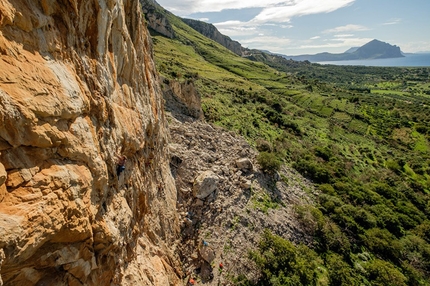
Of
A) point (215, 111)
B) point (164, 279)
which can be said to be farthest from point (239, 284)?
point (215, 111)

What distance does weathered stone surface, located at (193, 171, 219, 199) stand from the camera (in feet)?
87.4

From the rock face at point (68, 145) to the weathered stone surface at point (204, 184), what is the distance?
10560 mm

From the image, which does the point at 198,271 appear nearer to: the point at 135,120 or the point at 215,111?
the point at 135,120

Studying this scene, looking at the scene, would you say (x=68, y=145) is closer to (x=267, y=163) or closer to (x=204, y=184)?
(x=204, y=184)

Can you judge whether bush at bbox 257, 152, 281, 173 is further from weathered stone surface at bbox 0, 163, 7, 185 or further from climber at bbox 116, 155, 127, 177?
weathered stone surface at bbox 0, 163, 7, 185

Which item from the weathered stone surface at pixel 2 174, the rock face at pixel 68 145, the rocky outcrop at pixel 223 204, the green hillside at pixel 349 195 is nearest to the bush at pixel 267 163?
the rocky outcrop at pixel 223 204

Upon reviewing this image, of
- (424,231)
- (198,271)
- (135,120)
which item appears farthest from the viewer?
(424,231)

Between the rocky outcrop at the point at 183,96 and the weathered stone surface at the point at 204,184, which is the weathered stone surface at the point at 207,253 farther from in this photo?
the rocky outcrop at the point at 183,96

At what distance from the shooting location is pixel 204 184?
1060 inches

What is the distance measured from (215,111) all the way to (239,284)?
38.0 metres

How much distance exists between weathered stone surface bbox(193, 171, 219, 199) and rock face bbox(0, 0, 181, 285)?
10560 millimetres

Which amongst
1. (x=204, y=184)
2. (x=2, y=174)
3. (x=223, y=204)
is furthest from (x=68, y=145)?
(x=223, y=204)

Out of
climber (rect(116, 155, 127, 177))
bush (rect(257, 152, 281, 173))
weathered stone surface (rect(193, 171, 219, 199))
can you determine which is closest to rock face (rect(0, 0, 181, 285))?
climber (rect(116, 155, 127, 177))

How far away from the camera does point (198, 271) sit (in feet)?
73.3
